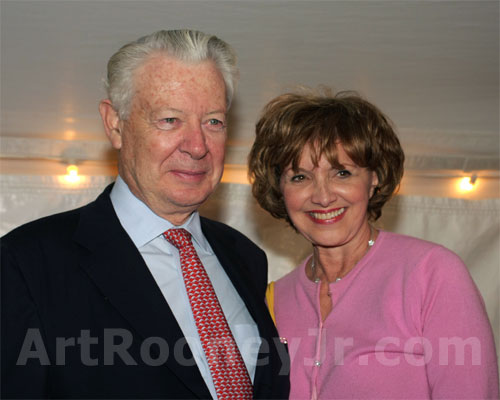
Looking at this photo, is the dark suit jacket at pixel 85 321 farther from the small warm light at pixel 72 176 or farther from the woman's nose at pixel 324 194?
the small warm light at pixel 72 176

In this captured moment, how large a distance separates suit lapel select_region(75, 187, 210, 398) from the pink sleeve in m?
0.66

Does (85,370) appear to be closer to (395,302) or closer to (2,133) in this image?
(395,302)

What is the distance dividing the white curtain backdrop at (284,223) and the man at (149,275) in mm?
1227

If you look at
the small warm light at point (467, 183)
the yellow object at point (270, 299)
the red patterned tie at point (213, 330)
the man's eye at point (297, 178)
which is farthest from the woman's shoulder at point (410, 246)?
the small warm light at point (467, 183)

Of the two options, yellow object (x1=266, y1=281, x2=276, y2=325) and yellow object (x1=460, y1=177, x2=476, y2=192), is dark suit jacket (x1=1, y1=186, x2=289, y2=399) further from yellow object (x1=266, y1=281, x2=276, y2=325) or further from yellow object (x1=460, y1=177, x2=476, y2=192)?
yellow object (x1=460, y1=177, x2=476, y2=192)

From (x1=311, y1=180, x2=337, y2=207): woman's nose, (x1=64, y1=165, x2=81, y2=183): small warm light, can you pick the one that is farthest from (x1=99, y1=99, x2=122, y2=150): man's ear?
(x1=64, y1=165, x2=81, y2=183): small warm light

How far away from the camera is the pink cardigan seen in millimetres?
1898

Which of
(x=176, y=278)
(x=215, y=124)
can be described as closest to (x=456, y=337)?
(x=176, y=278)

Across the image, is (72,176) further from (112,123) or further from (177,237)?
(177,237)

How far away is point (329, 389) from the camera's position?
2047 millimetres

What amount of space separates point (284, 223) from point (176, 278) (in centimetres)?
151

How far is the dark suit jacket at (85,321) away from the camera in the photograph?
1.60 meters

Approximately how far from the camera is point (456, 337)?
1.89 metres

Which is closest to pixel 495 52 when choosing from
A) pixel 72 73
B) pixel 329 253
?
pixel 329 253
